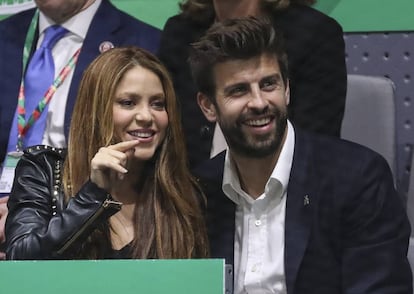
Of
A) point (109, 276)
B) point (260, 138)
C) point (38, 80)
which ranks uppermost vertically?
point (38, 80)

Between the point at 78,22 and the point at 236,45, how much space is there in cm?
75

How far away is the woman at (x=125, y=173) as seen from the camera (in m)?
1.73

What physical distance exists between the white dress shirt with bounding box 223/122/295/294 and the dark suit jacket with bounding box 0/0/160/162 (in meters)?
0.63

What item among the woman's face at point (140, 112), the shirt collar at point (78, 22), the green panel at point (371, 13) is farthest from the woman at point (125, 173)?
the green panel at point (371, 13)

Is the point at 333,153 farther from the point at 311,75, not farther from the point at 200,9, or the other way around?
the point at 200,9

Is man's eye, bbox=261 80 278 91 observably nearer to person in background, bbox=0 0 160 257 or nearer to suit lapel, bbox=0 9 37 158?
person in background, bbox=0 0 160 257

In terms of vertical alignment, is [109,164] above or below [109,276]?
above

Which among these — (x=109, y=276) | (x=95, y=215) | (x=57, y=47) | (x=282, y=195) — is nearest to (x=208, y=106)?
(x=282, y=195)

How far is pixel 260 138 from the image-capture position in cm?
172

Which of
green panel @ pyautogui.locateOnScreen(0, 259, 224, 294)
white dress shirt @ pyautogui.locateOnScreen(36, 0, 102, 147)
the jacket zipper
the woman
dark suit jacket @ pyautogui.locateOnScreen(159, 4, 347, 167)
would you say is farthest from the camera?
white dress shirt @ pyautogui.locateOnScreen(36, 0, 102, 147)

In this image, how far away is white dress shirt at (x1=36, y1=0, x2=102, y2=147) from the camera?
2260 mm

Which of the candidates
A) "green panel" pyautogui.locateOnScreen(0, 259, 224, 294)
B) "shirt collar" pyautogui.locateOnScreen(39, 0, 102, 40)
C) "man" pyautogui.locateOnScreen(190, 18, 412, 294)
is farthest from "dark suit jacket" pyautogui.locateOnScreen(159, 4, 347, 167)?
Answer: "green panel" pyautogui.locateOnScreen(0, 259, 224, 294)

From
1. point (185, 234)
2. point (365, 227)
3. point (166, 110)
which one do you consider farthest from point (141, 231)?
point (365, 227)

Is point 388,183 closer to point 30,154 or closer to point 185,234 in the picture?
point 185,234
